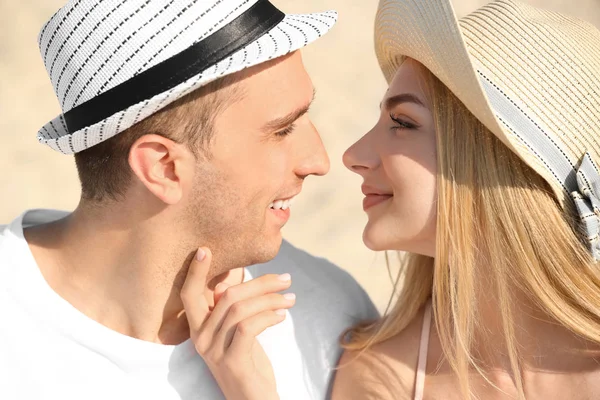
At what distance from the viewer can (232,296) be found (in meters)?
2.80

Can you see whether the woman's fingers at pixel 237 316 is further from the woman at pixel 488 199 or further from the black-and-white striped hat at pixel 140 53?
the black-and-white striped hat at pixel 140 53

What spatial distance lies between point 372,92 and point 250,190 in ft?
13.3

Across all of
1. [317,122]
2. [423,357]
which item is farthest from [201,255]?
[317,122]

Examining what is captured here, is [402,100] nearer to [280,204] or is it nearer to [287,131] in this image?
[287,131]

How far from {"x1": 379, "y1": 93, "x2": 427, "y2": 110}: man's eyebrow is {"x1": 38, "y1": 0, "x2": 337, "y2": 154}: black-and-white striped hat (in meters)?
0.53

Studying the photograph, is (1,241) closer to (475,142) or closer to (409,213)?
(409,213)

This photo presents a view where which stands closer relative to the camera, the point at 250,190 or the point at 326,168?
the point at 250,190

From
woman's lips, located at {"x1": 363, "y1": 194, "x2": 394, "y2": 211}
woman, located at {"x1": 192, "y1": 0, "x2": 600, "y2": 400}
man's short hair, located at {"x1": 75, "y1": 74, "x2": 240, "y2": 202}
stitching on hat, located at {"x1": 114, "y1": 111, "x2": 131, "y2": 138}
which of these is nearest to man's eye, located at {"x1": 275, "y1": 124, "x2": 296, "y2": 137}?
man's short hair, located at {"x1": 75, "y1": 74, "x2": 240, "y2": 202}

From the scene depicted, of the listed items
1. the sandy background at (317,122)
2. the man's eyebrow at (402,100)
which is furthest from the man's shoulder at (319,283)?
the sandy background at (317,122)

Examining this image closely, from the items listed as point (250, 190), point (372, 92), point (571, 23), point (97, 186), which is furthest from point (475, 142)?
point (372, 92)

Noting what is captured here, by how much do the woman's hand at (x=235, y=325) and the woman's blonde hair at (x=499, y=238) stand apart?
658mm

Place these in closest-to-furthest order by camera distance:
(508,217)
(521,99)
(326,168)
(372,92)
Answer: (521,99)
(508,217)
(326,168)
(372,92)

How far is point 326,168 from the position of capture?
9.70 ft

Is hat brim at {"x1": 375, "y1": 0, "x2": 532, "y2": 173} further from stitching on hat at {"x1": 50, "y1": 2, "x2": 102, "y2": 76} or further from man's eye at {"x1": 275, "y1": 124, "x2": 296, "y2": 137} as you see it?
stitching on hat at {"x1": 50, "y1": 2, "x2": 102, "y2": 76}
